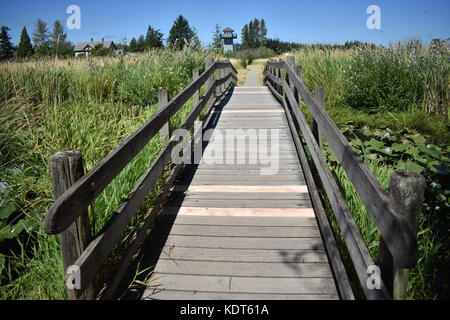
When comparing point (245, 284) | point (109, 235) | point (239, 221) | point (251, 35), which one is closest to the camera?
point (109, 235)

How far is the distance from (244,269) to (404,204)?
1.34m

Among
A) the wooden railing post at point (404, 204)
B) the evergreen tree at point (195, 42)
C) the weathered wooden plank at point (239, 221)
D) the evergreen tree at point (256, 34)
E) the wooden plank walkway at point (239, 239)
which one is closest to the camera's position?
the wooden railing post at point (404, 204)

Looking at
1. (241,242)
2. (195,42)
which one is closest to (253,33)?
(195,42)

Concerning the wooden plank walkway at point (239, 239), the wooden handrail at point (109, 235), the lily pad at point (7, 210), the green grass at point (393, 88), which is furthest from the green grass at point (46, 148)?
the green grass at point (393, 88)

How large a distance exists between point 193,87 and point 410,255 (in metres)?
4.10

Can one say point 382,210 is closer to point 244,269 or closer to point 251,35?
point 244,269

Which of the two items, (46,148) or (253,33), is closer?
(46,148)

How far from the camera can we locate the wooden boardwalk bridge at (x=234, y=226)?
1.64 metres

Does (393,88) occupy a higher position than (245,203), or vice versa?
(393,88)

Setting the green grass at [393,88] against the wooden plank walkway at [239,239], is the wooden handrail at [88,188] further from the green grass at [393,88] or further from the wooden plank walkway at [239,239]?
the green grass at [393,88]

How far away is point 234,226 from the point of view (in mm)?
3111

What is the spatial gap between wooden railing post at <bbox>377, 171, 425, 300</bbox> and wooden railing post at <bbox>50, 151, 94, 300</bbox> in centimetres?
151

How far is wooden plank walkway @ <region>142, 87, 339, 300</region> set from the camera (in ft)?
7.55

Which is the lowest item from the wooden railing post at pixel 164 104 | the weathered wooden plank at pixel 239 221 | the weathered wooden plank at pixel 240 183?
the weathered wooden plank at pixel 239 221
